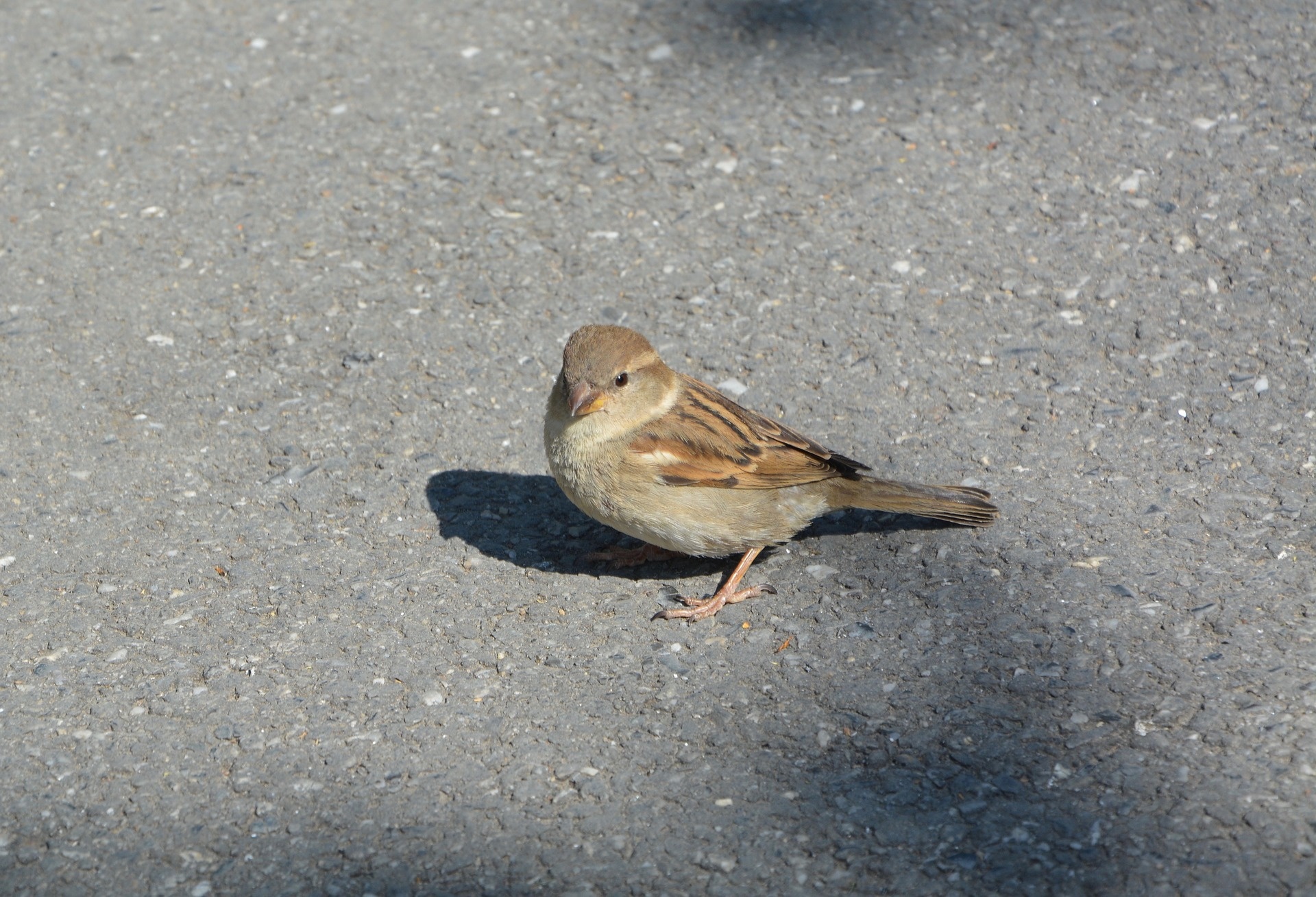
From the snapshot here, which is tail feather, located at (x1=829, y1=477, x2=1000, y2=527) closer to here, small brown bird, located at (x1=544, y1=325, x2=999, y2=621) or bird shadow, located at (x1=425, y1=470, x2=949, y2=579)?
small brown bird, located at (x1=544, y1=325, x2=999, y2=621)

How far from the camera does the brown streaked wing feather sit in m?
4.26

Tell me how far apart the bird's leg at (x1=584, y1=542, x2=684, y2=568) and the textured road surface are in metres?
0.05

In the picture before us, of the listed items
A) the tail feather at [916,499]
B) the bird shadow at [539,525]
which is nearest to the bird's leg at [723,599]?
the bird shadow at [539,525]

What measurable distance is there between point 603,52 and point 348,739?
4.58 metres

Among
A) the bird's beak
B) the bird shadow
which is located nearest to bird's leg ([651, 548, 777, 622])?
the bird shadow

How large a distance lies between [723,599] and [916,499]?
728 millimetres

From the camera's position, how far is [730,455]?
430 centimetres

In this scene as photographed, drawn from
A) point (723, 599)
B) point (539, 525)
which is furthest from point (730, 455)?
point (539, 525)

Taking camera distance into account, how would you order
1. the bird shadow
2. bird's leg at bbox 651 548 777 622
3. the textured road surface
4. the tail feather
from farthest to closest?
the bird shadow < the tail feather < bird's leg at bbox 651 548 777 622 < the textured road surface

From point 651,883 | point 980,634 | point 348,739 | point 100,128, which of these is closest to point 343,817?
point 348,739

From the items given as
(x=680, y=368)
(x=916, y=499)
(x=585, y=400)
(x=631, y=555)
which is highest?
(x=585, y=400)

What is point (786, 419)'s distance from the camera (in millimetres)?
5012

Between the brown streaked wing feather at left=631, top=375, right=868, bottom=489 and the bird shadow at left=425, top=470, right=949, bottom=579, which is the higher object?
the brown streaked wing feather at left=631, top=375, right=868, bottom=489

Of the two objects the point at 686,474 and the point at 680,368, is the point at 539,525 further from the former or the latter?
the point at 680,368
